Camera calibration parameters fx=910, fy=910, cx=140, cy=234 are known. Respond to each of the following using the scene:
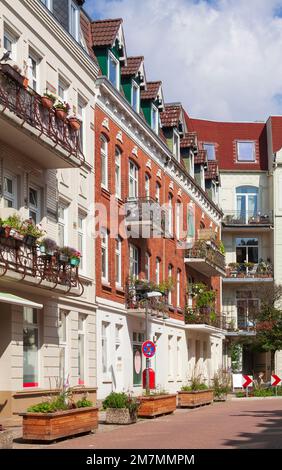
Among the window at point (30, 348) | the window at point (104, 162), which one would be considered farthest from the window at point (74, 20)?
the window at point (30, 348)

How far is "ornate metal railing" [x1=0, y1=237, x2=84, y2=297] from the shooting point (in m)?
20.4

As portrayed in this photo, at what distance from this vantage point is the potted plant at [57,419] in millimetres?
17328

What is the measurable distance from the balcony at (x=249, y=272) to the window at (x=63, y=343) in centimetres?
3116

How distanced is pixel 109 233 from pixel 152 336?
737cm

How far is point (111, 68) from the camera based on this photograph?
3170 centimetres

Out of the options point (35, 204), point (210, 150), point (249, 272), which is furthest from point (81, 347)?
point (210, 150)

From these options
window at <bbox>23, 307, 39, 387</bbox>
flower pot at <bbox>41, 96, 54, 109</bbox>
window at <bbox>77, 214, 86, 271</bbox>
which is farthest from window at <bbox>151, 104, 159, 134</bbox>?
window at <bbox>23, 307, 39, 387</bbox>

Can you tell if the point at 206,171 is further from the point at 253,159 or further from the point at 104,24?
the point at 104,24

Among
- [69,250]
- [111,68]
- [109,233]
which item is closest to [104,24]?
[111,68]

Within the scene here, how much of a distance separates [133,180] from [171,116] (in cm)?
828

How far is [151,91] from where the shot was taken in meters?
37.5

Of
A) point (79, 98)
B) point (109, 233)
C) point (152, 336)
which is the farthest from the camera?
point (152, 336)

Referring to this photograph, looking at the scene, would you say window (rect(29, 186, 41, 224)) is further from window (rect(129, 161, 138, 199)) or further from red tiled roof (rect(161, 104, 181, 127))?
red tiled roof (rect(161, 104, 181, 127))

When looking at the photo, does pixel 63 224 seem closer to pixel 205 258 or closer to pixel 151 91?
pixel 151 91
